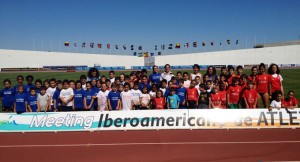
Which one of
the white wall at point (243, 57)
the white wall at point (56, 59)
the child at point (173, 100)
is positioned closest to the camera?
the child at point (173, 100)

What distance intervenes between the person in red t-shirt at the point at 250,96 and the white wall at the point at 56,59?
70.9 meters

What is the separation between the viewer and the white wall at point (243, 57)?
7269cm

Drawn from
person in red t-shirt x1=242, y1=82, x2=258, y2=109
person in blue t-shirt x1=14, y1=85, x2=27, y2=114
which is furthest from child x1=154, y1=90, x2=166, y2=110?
person in blue t-shirt x1=14, y1=85, x2=27, y2=114

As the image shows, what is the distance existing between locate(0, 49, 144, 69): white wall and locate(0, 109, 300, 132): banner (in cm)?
6731

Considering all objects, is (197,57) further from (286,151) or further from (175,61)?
(286,151)

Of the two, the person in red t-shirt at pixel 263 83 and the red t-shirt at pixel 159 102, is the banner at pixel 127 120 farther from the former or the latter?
the person in red t-shirt at pixel 263 83

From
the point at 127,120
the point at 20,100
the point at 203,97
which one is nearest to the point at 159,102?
the point at 127,120

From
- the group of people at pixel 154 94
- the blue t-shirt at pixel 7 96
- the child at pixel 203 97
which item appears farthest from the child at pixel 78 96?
the child at pixel 203 97

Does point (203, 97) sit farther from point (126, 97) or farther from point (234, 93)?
point (126, 97)

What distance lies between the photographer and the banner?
9.62 metres

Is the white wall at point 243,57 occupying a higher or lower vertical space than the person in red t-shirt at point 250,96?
higher

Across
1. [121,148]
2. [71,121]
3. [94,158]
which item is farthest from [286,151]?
Result: [71,121]

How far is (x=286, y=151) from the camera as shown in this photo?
23.6 ft

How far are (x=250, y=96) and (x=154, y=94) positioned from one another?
12.2ft
